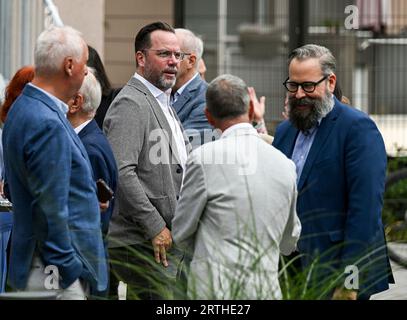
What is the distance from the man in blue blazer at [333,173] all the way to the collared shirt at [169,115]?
0.73 m

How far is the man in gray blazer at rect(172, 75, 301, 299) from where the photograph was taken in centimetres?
558

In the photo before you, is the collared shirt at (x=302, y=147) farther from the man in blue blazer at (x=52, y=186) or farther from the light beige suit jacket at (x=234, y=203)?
the man in blue blazer at (x=52, y=186)

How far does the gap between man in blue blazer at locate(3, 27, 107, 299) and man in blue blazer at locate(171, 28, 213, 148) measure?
1.98 metres

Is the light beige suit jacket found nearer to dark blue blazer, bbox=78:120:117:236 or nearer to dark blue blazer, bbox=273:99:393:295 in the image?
dark blue blazer, bbox=273:99:393:295

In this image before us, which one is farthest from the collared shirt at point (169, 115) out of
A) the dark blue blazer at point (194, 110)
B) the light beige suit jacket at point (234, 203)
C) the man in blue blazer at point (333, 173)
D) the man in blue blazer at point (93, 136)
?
the light beige suit jacket at point (234, 203)

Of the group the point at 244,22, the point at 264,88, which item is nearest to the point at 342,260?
the point at 264,88

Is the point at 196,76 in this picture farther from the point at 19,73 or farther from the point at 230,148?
the point at 230,148

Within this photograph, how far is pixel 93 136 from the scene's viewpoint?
6.74 meters

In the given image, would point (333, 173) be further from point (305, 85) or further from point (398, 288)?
point (398, 288)

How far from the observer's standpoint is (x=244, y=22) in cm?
1825

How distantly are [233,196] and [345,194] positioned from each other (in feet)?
3.71

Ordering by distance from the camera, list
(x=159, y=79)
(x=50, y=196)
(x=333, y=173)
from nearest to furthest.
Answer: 1. (x=50, y=196)
2. (x=333, y=173)
3. (x=159, y=79)

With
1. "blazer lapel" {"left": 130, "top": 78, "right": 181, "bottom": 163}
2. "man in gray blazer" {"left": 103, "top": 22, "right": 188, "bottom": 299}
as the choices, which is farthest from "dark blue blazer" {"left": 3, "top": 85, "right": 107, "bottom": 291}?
"blazer lapel" {"left": 130, "top": 78, "right": 181, "bottom": 163}

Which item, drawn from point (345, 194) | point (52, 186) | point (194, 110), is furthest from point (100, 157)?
point (194, 110)
